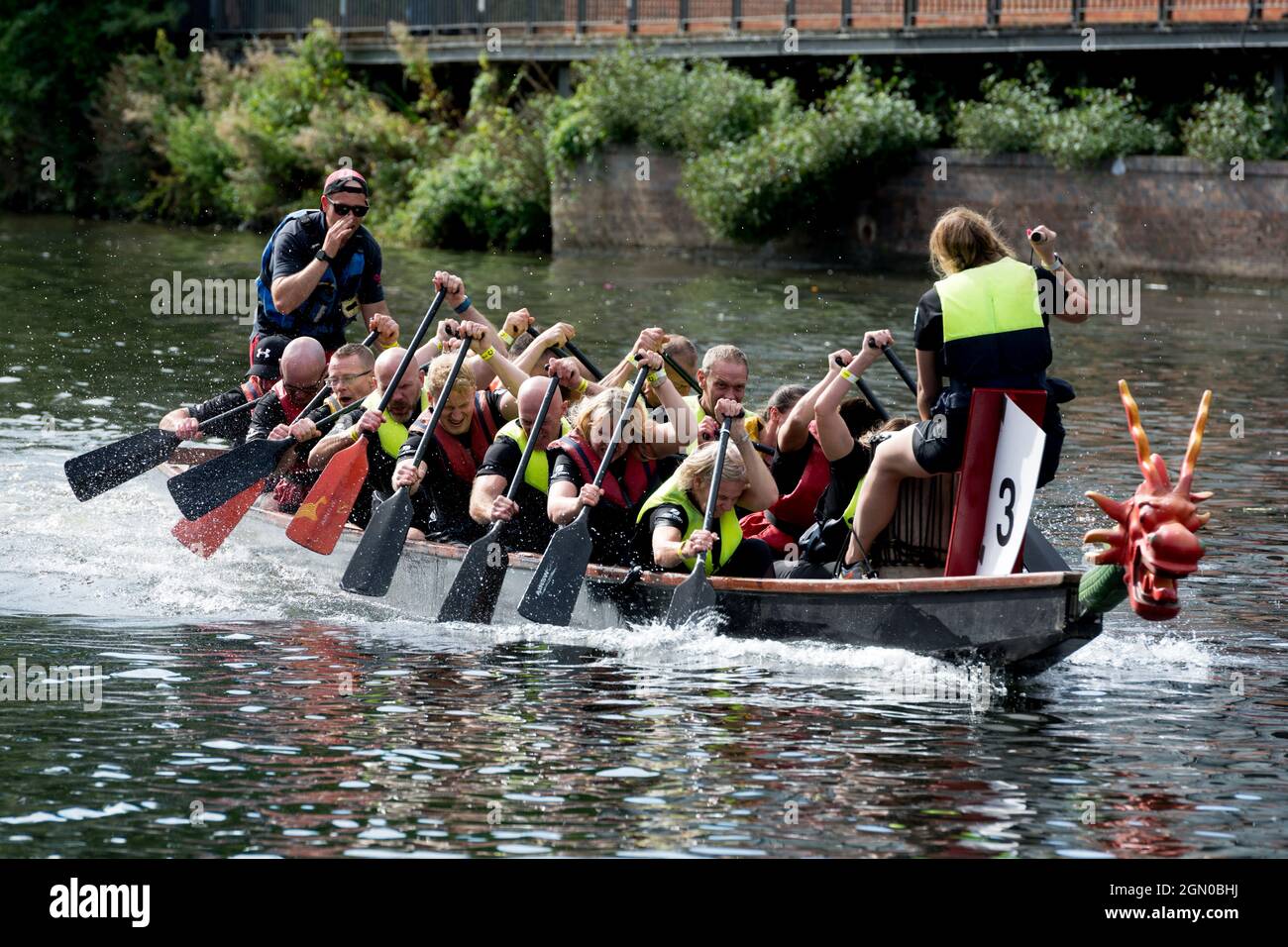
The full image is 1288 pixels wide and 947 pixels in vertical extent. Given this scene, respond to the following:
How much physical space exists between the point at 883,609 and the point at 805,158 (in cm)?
1759

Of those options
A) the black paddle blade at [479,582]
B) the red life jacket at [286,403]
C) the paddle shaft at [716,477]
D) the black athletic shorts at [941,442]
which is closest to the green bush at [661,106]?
the red life jacket at [286,403]

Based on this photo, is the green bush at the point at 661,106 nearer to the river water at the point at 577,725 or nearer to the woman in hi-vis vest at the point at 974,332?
the river water at the point at 577,725

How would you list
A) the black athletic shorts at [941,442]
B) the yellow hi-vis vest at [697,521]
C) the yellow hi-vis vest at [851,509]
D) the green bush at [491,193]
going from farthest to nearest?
the green bush at [491,193] → the yellow hi-vis vest at [697,521] → the yellow hi-vis vest at [851,509] → the black athletic shorts at [941,442]

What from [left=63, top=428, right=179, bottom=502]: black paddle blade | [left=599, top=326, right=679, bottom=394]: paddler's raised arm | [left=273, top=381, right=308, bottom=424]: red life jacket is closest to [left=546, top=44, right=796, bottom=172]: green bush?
[left=273, top=381, right=308, bottom=424]: red life jacket

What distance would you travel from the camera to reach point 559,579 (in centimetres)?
814

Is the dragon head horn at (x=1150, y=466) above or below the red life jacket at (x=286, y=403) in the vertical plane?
above

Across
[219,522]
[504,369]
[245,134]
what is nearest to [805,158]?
[245,134]

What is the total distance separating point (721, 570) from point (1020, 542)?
148 centimetres

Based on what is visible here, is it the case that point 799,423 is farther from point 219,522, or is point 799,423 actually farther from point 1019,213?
point 1019,213

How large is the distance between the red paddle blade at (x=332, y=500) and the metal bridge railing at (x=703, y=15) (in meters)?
15.5

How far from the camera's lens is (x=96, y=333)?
18.5 meters

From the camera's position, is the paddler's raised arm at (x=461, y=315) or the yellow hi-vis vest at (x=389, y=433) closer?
the yellow hi-vis vest at (x=389, y=433)

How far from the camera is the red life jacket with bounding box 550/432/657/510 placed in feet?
27.8

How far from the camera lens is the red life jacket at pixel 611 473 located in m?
8.48
